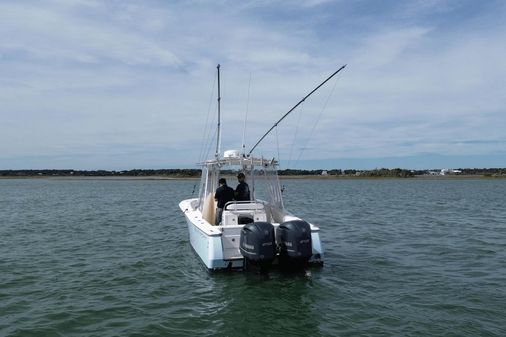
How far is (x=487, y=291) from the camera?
992 centimetres

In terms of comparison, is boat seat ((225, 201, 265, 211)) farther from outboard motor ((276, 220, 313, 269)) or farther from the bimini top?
outboard motor ((276, 220, 313, 269))

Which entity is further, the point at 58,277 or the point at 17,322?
the point at 58,277

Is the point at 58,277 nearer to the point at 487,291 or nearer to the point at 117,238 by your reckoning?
the point at 117,238

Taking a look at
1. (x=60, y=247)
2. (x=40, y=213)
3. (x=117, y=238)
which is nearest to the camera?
(x=60, y=247)

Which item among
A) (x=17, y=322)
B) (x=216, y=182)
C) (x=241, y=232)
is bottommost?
(x=17, y=322)

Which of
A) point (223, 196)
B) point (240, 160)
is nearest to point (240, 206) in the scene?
point (223, 196)

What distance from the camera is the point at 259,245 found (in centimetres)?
994

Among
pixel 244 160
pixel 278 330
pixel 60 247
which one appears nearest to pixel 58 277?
pixel 60 247

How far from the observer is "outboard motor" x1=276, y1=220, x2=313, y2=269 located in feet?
33.1

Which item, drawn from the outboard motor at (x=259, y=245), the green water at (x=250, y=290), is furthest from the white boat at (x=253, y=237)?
the green water at (x=250, y=290)

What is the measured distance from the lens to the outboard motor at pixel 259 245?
9.94 m

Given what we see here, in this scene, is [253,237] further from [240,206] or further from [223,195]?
[223,195]

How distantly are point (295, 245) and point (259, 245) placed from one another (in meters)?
0.81

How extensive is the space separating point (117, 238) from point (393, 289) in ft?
37.7
